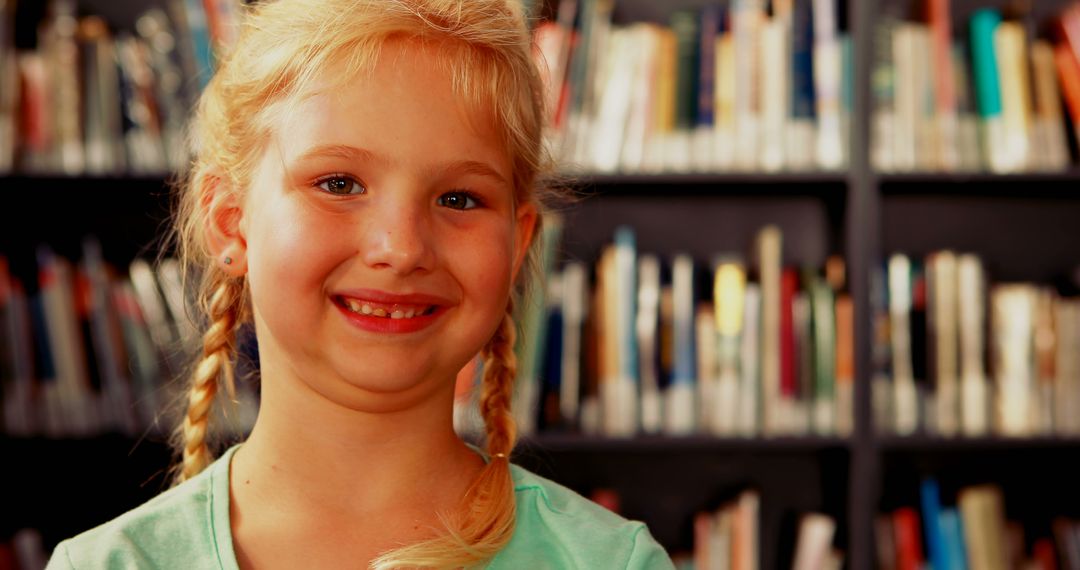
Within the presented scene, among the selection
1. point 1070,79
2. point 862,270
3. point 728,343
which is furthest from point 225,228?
point 1070,79

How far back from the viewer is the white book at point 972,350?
7.14ft

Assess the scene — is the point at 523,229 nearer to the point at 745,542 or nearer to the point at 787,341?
the point at 787,341

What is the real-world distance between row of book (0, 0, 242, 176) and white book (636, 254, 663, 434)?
2.93 ft

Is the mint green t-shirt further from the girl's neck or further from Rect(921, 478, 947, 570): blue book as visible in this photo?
Rect(921, 478, 947, 570): blue book

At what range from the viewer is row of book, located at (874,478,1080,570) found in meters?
2.22

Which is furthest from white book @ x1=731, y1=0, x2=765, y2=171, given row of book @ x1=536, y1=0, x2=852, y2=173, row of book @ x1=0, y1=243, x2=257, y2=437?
row of book @ x1=0, y1=243, x2=257, y2=437

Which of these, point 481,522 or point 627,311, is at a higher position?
point 627,311

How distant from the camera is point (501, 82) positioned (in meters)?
0.99

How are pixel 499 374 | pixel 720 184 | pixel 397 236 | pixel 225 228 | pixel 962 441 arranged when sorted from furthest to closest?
pixel 720 184
pixel 962 441
pixel 499 374
pixel 225 228
pixel 397 236

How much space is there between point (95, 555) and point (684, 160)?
4.92 feet

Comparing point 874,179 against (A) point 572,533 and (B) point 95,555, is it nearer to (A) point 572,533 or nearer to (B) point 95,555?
(A) point 572,533

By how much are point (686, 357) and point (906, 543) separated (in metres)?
0.56

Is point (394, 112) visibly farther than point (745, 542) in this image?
No

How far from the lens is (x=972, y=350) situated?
218 cm
